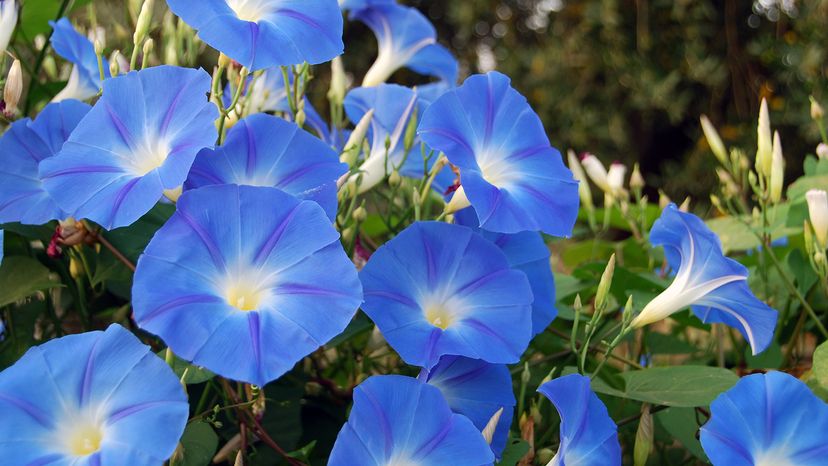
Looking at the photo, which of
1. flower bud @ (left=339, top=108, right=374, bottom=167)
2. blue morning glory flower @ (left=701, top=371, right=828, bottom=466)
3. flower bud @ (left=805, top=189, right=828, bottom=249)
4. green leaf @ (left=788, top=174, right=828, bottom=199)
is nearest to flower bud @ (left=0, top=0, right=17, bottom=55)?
flower bud @ (left=339, top=108, right=374, bottom=167)

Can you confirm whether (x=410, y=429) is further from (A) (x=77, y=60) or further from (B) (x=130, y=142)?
(A) (x=77, y=60)

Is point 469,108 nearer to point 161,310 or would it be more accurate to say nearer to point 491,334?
point 491,334

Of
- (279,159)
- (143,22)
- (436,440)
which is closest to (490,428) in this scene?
(436,440)

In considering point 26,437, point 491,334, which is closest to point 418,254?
point 491,334

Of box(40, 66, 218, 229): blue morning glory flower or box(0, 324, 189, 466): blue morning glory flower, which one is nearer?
box(0, 324, 189, 466): blue morning glory flower

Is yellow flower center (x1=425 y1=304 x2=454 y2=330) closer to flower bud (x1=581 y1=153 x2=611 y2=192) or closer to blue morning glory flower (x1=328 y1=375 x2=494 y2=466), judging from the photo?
blue morning glory flower (x1=328 y1=375 x2=494 y2=466)

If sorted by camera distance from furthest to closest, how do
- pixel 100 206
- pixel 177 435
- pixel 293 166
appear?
1. pixel 293 166
2. pixel 100 206
3. pixel 177 435

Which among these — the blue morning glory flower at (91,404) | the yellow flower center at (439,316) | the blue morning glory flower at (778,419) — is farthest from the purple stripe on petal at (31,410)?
the blue morning glory flower at (778,419)
